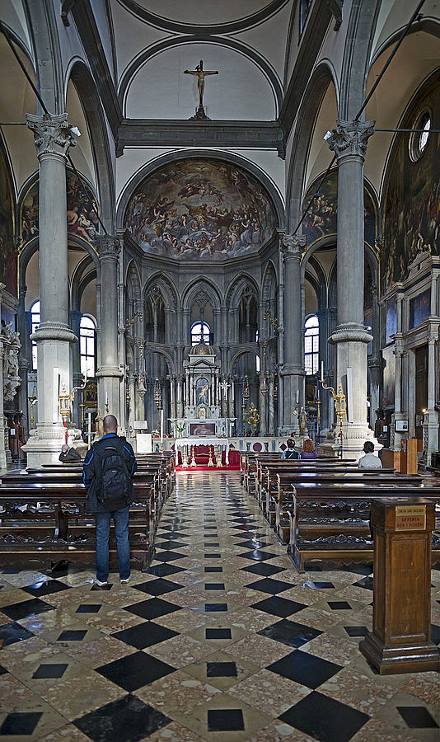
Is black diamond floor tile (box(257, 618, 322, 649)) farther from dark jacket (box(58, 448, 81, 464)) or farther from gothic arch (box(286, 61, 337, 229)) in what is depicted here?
gothic arch (box(286, 61, 337, 229))

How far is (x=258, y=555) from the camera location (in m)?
6.92

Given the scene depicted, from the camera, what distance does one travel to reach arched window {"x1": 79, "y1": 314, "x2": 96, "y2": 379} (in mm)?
34062

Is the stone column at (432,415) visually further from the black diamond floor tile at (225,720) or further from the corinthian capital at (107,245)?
the black diamond floor tile at (225,720)

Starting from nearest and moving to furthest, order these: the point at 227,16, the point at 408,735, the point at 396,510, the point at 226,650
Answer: the point at 408,735 → the point at 396,510 → the point at 226,650 → the point at 227,16

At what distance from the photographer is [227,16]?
23125mm

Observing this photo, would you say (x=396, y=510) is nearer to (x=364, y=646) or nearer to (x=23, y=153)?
(x=364, y=646)

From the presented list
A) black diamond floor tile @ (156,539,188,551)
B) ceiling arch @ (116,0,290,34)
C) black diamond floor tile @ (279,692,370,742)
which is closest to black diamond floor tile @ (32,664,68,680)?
black diamond floor tile @ (279,692,370,742)

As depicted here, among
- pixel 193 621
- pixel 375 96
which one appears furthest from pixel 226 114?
pixel 193 621

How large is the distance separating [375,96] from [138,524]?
17821 millimetres

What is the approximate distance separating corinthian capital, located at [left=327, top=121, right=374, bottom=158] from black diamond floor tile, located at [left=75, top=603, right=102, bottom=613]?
1157 cm

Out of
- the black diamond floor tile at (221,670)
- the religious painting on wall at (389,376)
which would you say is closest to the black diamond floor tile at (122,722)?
the black diamond floor tile at (221,670)

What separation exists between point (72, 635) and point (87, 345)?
3095 cm

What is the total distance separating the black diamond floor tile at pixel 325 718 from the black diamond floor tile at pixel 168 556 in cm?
348

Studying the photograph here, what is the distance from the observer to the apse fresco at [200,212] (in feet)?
84.4
